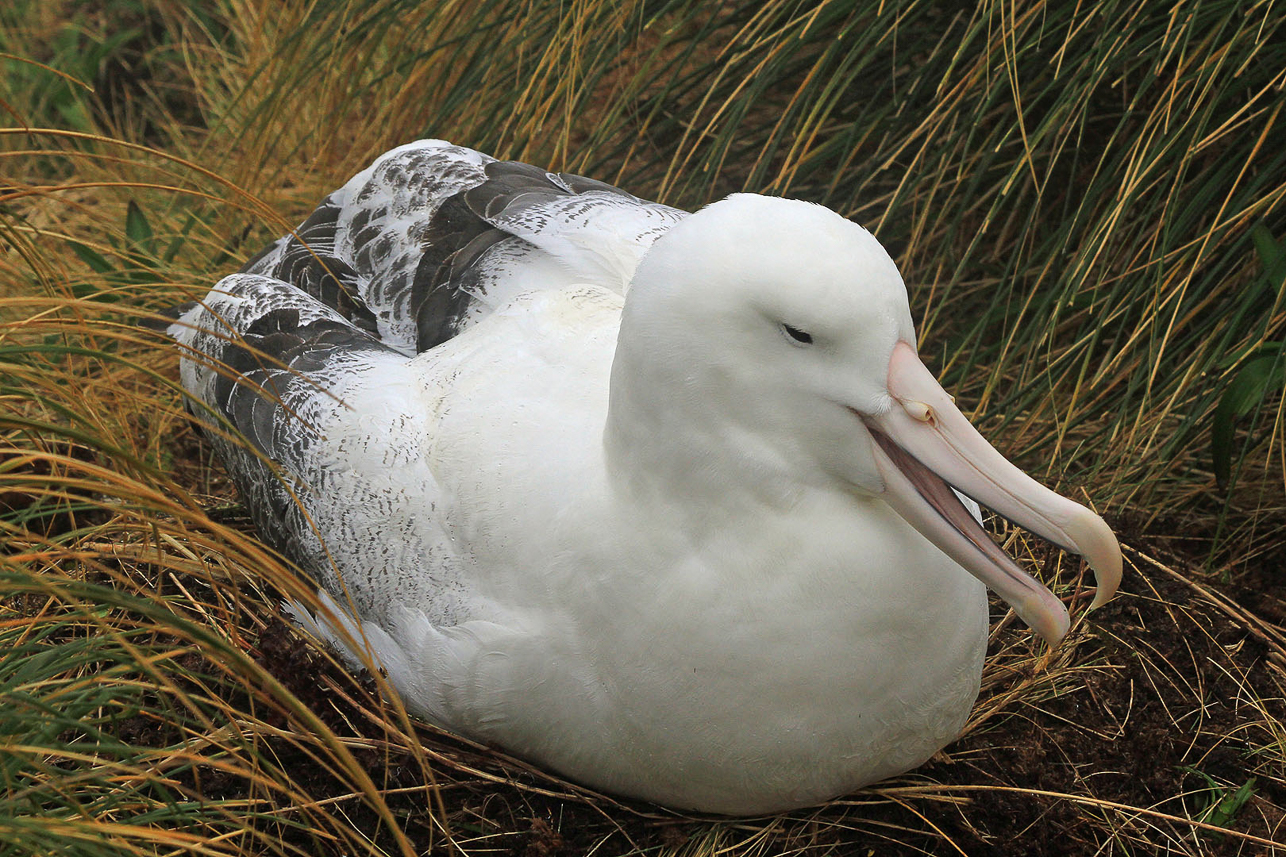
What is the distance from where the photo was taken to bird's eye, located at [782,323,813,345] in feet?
7.67

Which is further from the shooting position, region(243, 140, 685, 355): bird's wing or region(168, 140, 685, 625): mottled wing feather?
region(243, 140, 685, 355): bird's wing

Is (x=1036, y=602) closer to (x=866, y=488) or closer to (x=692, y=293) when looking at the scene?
(x=866, y=488)

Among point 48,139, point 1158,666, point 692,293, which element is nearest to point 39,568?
point 692,293

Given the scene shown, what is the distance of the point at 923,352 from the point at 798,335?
2.22 meters

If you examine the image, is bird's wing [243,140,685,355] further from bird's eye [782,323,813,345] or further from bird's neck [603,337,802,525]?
bird's eye [782,323,813,345]

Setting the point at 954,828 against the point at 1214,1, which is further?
the point at 1214,1

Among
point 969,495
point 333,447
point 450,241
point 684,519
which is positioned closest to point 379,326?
point 450,241

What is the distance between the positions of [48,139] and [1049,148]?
489 centimetres

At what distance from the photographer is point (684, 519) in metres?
2.56

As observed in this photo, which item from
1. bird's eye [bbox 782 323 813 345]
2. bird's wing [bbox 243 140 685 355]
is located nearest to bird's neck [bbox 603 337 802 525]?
bird's eye [bbox 782 323 813 345]

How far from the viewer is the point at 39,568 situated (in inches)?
125

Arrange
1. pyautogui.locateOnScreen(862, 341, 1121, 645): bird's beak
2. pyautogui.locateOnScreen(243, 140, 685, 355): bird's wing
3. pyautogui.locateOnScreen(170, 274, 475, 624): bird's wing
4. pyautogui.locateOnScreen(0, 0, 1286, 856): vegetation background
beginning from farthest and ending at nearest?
pyautogui.locateOnScreen(243, 140, 685, 355): bird's wing
pyautogui.locateOnScreen(170, 274, 475, 624): bird's wing
pyautogui.locateOnScreen(0, 0, 1286, 856): vegetation background
pyautogui.locateOnScreen(862, 341, 1121, 645): bird's beak

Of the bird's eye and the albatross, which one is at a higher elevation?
the bird's eye

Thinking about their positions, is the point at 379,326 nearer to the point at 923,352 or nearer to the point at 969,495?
the point at 923,352
